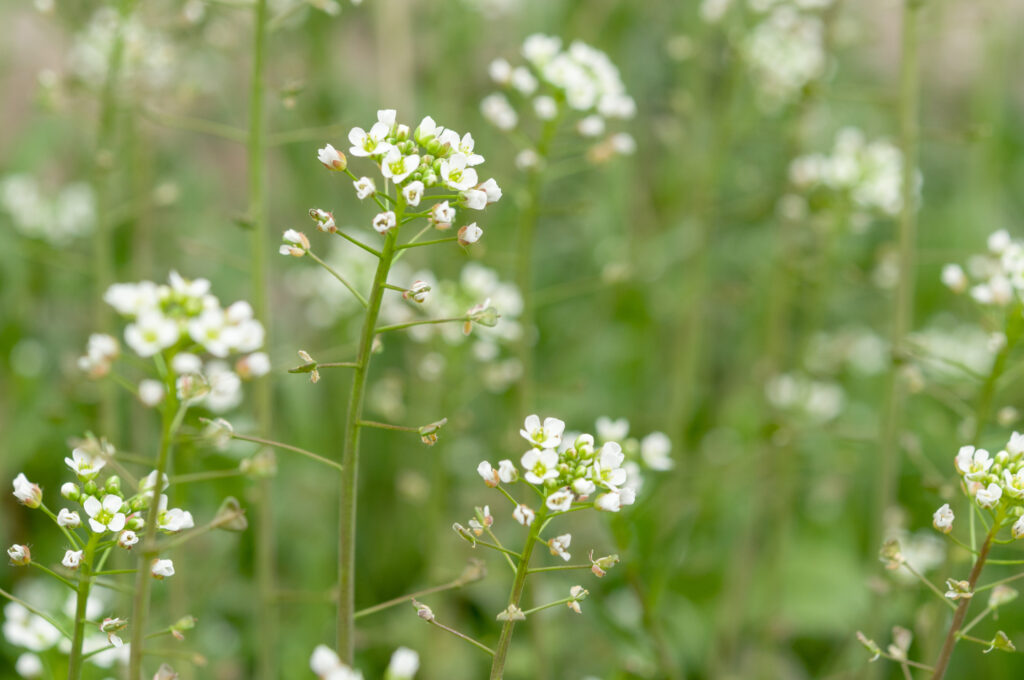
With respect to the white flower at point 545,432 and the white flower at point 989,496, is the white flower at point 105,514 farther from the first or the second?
the white flower at point 989,496

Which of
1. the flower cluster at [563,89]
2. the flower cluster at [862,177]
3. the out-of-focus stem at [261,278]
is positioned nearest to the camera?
the out-of-focus stem at [261,278]

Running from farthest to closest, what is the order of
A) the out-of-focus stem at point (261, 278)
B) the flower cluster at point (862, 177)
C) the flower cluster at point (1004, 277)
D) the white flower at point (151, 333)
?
1. the flower cluster at point (862, 177)
2. the out-of-focus stem at point (261, 278)
3. the flower cluster at point (1004, 277)
4. the white flower at point (151, 333)

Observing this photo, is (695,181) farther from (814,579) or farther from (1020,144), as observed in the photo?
(1020,144)

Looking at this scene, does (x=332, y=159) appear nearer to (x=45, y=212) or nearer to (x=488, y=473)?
(x=488, y=473)

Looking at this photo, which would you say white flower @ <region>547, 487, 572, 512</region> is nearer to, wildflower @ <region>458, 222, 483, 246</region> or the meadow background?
wildflower @ <region>458, 222, 483, 246</region>

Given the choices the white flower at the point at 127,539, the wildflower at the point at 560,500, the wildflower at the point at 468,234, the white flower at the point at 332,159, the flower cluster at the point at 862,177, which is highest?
the flower cluster at the point at 862,177

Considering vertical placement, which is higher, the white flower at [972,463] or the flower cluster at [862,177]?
the flower cluster at [862,177]

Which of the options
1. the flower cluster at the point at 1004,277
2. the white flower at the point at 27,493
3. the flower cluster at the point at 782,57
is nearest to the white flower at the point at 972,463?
the flower cluster at the point at 1004,277
